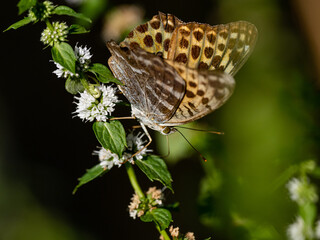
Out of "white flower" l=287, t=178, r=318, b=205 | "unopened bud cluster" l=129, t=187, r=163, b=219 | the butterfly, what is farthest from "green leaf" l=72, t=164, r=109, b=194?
"white flower" l=287, t=178, r=318, b=205

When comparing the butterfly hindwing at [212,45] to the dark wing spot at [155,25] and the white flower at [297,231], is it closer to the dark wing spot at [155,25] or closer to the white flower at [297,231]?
the dark wing spot at [155,25]

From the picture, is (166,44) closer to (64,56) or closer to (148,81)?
(148,81)

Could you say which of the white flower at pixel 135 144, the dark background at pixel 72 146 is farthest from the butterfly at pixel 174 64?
the dark background at pixel 72 146

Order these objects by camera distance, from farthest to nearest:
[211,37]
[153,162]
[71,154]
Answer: [71,154] < [211,37] < [153,162]

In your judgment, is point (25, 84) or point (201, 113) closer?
point (201, 113)

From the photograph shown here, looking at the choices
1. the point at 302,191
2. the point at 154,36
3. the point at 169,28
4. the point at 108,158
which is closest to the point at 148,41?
the point at 154,36

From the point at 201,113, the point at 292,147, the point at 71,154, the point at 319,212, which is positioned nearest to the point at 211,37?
the point at 201,113

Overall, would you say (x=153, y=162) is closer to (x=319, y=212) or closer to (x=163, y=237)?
(x=163, y=237)
